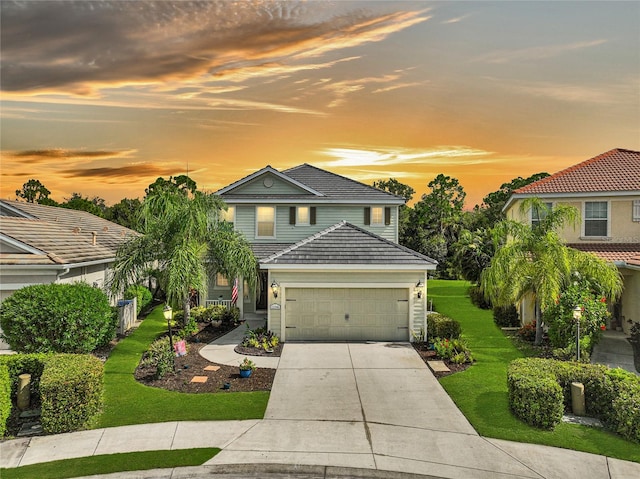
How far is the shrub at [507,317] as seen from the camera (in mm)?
20172

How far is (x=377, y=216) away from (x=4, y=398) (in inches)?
731

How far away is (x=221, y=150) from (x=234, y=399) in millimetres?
15028

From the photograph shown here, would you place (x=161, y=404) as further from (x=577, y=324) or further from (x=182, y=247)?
(x=577, y=324)

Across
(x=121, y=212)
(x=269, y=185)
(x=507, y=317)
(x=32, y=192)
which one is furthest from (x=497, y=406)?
(x=32, y=192)

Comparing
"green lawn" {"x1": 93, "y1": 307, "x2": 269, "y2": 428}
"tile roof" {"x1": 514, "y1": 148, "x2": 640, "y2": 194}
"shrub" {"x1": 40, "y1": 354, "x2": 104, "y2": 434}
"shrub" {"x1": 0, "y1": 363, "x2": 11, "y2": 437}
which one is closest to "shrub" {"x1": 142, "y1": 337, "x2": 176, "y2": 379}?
"green lawn" {"x1": 93, "y1": 307, "x2": 269, "y2": 428}

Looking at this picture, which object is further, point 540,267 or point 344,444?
point 540,267

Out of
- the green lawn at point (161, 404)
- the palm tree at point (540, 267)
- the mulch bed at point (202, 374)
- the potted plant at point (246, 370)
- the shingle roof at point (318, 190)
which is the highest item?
the shingle roof at point (318, 190)

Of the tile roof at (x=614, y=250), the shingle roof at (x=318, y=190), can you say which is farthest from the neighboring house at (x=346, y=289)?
the tile roof at (x=614, y=250)

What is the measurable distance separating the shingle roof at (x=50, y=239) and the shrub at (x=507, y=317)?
1823 centimetres

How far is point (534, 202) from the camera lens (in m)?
16.1

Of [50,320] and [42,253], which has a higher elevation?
[42,253]

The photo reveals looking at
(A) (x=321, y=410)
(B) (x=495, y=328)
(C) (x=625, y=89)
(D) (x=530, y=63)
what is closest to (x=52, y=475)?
(A) (x=321, y=410)

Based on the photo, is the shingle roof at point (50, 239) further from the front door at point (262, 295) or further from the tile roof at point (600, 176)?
the tile roof at point (600, 176)

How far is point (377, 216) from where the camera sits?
24.4 metres
